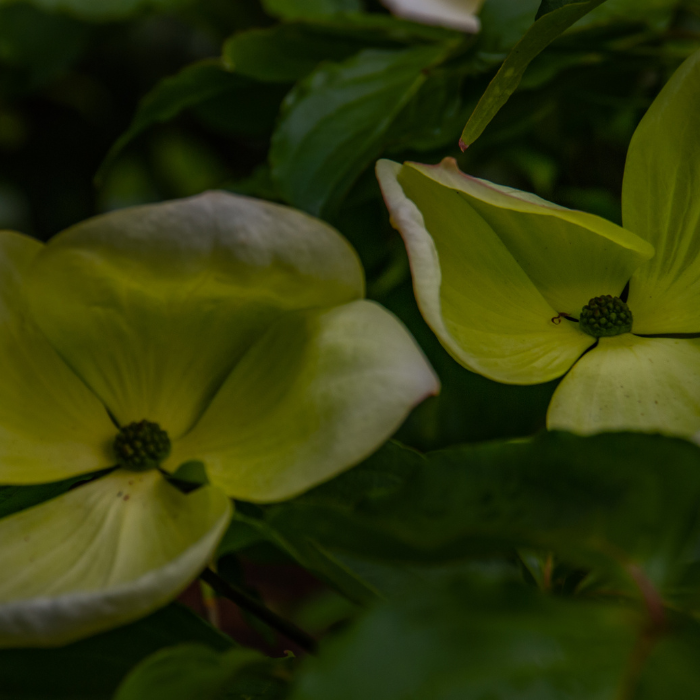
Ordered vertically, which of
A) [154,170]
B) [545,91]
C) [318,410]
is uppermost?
[545,91]

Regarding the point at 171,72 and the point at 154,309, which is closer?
the point at 154,309

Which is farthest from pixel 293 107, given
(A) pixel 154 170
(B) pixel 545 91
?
(A) pixel 154 170

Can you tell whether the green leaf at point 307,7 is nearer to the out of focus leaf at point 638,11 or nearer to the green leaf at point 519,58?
the out of focus leaf at point 638,11

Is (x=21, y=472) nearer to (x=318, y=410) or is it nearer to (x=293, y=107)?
(x=318, y=410)

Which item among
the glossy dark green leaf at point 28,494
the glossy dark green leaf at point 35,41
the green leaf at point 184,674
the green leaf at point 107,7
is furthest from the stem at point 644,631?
the glossy dark green leaf at point 35,41

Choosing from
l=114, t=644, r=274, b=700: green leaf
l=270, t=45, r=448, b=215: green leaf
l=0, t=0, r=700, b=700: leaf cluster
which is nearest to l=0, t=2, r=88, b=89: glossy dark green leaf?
l=0, t=0, r=700, b=700: leaf cluster

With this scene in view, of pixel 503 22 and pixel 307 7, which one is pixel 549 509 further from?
pixel 307 7
